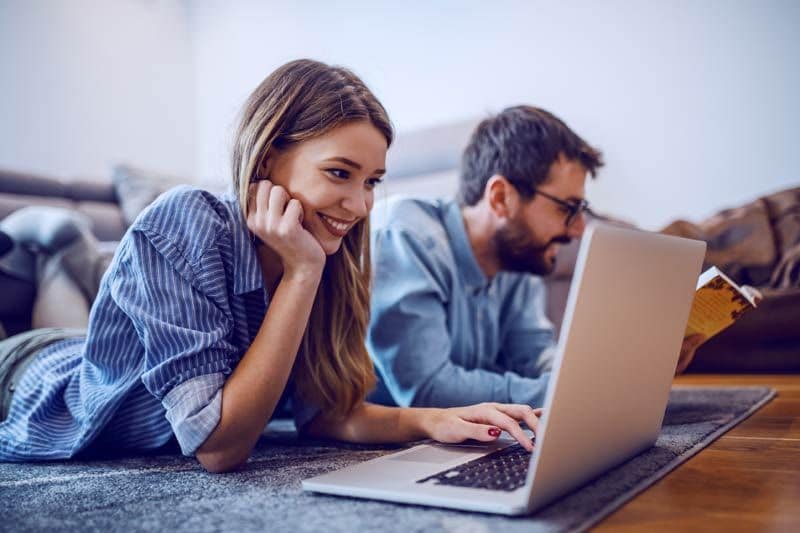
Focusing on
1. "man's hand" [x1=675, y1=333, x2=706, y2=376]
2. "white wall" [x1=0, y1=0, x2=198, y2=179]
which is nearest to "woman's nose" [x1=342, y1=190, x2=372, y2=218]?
"man's hand" [x1=675, y1=333, x2=706, y2=376]

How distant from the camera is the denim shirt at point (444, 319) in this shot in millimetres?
1298

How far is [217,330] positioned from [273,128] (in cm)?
31

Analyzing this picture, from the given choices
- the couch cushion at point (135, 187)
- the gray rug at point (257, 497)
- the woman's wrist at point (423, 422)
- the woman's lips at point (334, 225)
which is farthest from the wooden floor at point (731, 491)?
the couch cushion at point (135, 187)

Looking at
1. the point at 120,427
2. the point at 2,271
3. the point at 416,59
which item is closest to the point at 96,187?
the point at 2,271

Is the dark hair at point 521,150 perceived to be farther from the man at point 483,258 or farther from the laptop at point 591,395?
the laptop at point 591,395

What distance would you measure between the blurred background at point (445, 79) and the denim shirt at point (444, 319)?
4.00 feet

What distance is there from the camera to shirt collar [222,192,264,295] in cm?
95

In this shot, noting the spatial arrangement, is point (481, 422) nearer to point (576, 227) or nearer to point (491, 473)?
point (491, 473)

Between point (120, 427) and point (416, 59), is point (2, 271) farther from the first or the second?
point (416, 59)

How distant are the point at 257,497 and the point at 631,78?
2670 millimetres

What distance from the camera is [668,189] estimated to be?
2.87 meters

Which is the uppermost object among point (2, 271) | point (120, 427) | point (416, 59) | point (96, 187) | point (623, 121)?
point (416, 59)

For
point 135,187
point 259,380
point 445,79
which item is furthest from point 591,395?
point 445,79

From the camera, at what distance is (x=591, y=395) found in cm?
62
